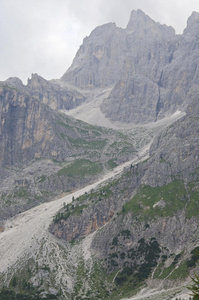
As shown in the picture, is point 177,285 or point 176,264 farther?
point 176,264

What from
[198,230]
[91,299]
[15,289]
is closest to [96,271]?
[91,299]

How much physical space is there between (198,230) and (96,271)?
56969mm

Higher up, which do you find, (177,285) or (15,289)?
(15,289)

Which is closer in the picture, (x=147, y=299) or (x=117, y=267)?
(x=147, y=299)

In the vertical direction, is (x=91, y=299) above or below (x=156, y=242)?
below

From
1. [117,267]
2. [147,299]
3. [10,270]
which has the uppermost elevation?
[10,270]

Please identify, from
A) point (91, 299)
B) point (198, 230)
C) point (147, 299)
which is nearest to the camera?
point (147, 299)

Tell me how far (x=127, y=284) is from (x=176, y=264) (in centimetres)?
2538

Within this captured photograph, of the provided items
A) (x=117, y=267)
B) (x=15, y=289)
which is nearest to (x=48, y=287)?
(x=15, y=289)

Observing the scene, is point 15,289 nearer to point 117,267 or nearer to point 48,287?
point 48,287

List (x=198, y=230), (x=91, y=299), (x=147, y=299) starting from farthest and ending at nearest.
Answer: (x=198, y=230) → (x=91, y=299) → (x=147, y=299)

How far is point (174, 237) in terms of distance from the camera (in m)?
196

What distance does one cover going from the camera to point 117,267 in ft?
642

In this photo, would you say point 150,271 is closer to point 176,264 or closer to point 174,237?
point 176,264
